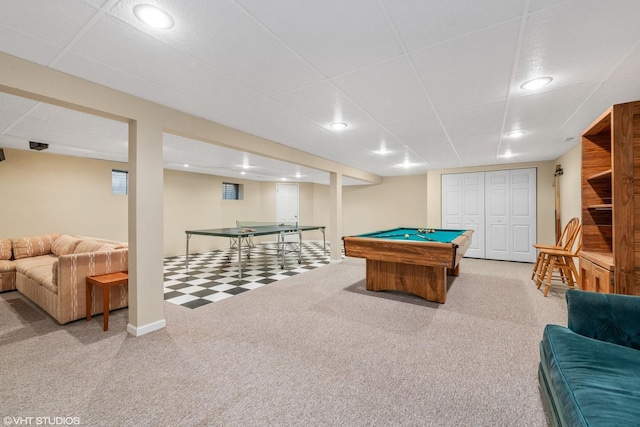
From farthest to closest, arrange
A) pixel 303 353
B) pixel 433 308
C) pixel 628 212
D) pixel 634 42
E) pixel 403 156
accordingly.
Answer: pixel 403 156, pixel 433 308, pixel 303 353, pixel 628 212, pixel 634 42

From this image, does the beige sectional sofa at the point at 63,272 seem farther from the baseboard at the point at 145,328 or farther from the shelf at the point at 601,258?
the shelf at the point at 601,258

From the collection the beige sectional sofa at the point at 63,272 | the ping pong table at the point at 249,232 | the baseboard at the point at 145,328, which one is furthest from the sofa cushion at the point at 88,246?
the ping pong table at the point at 249,232

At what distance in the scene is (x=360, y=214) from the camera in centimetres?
920

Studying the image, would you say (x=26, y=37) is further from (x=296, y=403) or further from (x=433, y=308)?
(x=433, y=308)

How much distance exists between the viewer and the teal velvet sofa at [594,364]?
39.1 inches

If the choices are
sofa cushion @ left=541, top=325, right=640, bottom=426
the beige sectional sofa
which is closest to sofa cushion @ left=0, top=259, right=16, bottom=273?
the beige sectional sofa

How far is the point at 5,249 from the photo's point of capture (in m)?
4.01

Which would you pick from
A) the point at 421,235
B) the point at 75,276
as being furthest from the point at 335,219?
the point at 75,276

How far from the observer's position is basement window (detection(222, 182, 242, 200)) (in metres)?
8.40

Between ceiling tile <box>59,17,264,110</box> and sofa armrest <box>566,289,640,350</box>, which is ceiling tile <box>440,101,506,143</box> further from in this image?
ceiling tile <box>59,17,264,110</box>

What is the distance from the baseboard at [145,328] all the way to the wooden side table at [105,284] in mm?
279

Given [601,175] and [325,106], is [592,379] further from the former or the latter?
[325,106]

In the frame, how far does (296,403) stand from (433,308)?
2.19m

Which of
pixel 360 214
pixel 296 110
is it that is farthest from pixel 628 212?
pixel 360 214
